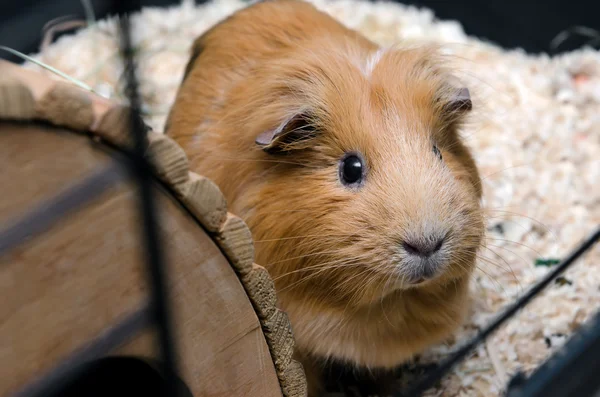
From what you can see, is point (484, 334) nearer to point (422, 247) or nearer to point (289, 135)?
point (422, 247)

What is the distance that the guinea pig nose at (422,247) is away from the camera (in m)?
1.79

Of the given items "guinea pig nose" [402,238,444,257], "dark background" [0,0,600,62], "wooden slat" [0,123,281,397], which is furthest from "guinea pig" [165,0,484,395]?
"dark background" [0,0,600,62]

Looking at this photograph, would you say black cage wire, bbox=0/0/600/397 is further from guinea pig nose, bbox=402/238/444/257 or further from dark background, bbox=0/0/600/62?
dark background, bbox=0/0/600/62

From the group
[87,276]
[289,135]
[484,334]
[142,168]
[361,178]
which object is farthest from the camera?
[289,135]

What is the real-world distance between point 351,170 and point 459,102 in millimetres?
433

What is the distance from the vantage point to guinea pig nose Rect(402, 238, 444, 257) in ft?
5.87

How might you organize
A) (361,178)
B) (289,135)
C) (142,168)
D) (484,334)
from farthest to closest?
(289,135), (361,178), (484,334), (142,168)

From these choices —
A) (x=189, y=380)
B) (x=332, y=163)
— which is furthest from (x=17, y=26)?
(x=189, y=380)

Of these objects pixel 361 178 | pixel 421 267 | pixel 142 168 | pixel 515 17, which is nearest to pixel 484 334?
pixel 421 267

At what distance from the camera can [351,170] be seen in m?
1.97

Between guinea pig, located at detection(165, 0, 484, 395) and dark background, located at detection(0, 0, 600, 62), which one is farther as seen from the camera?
dark background, located at detection(0, 0, 600, 62)

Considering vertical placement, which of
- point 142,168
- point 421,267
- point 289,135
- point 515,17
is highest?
point 142,168

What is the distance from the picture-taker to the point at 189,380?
5.62ft

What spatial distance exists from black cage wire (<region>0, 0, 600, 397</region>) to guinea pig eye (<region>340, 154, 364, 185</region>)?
55cm
